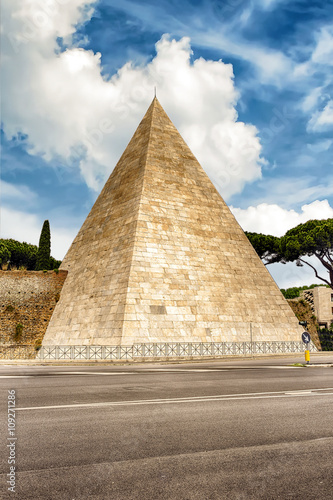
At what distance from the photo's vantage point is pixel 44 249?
129 feet

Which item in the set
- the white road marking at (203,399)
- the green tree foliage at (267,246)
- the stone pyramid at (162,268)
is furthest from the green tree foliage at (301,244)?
the white road marking at (203,399)

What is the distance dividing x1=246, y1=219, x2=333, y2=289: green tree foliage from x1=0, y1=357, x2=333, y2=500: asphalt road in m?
36.9

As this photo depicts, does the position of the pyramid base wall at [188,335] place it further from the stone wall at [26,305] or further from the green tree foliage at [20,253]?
the green tree foliage at [20,253]

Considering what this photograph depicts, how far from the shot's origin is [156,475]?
3.59m

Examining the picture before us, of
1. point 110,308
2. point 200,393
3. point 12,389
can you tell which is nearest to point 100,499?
point 200,393

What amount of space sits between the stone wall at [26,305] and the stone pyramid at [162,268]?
1578 millimetres

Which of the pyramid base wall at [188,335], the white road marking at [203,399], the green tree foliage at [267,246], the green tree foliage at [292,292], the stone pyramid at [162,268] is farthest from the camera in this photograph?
the green tree foliage at [292,292]

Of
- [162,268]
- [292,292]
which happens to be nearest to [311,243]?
[162,268]

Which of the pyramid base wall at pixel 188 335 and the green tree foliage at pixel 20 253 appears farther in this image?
the green tree foliage at pixel 20 253

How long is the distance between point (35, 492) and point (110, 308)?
61.8 ft

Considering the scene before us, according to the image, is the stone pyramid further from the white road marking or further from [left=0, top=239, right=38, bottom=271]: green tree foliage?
[left=0, top=239, right=38, bottom=271]: green tree foliage

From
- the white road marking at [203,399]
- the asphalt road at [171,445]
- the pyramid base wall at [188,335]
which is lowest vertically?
the white road marking at [203,399]

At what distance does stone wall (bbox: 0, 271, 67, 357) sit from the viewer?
2761cm

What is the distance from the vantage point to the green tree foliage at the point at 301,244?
4275 cm
